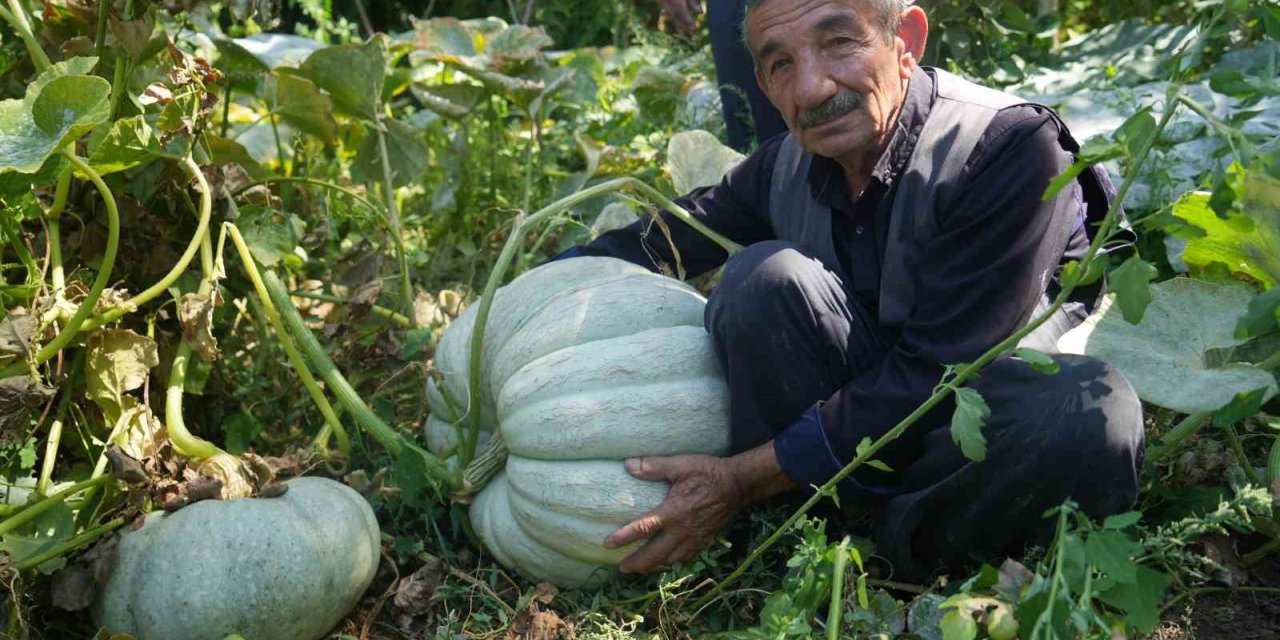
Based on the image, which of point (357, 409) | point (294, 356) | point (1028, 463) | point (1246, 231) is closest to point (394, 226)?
point (294, 356)

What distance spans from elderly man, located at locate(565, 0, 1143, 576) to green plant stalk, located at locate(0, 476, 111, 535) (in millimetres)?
886

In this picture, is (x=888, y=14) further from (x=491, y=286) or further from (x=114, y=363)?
(x=114, y=363)

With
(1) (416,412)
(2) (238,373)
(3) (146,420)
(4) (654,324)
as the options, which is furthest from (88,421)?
(4) (654,324)

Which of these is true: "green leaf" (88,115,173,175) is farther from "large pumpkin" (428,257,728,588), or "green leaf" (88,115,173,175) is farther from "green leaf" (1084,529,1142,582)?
"green leaf" (1084,529,1142,582)

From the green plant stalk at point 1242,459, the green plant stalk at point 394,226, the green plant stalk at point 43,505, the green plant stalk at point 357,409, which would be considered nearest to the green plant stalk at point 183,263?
the green plant stalk at point 357,409

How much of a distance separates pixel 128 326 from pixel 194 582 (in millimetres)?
685

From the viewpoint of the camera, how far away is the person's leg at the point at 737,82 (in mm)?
3393

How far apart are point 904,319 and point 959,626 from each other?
2.27ft

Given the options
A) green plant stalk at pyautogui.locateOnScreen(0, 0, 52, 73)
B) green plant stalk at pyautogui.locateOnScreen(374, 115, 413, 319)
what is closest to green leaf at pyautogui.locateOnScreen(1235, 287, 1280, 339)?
green plant stalk at pyautogui.locateOnScreen(374, 115, 413, 319)

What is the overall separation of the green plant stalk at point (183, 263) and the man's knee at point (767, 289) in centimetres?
96

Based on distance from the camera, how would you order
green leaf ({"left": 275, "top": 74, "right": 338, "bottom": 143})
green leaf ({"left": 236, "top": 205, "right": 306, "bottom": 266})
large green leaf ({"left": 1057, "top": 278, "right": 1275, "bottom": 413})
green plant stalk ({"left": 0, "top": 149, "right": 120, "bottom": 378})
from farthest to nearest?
green leaf ({"left": 275, "top": 74, "right": 338, "bottom": 143}) → green leaf ({"left": 236, "top": 205, "right": 306, "bottom": 266}) → green plant stalk ({"left": 0, "top": 149, "right": 120, "bottom": 378}) → large green leaf ({"left": 1057, "top": 278, "right": 1275, "bottom": 413})

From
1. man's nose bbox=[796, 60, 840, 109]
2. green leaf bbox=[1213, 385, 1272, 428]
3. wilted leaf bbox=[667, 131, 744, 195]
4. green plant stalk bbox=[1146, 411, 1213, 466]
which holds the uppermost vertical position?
man's nose bbox=[796, 60, 840, 109]

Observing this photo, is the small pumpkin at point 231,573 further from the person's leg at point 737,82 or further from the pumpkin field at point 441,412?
the person's leg at point 737,82

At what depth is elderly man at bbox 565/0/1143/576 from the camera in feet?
6.88
